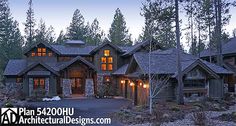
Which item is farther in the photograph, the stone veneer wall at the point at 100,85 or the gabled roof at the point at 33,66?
the stone veneer wall at the point at 100,85

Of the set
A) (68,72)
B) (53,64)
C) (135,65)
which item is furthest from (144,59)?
(53,64)

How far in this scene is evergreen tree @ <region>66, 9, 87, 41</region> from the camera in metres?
67.8

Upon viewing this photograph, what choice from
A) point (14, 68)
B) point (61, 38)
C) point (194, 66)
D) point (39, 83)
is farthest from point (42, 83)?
point (61, 38)

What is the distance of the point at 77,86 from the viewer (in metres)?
37.0

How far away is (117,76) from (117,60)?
2517 mm

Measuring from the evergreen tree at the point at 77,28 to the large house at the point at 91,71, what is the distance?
2596 centimetres

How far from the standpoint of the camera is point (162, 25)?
74.5 feet

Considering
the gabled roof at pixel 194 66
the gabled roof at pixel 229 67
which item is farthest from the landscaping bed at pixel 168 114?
the gabled roof at pixel 229 67

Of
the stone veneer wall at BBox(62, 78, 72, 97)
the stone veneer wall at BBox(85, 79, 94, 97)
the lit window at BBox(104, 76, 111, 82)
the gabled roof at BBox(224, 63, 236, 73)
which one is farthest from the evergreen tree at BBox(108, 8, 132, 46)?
the gabled roof at BBox(224, 63, 236, 73)

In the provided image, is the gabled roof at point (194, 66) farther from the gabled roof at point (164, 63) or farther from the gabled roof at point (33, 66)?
the gabled roof at point (33, 66)

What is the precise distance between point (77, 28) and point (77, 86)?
33236 millimetres

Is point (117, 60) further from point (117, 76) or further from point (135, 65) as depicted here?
point (135, 65)

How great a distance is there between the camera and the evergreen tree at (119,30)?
61.7 m

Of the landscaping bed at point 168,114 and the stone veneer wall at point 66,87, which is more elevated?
the stone veneer wall at point 66,87
